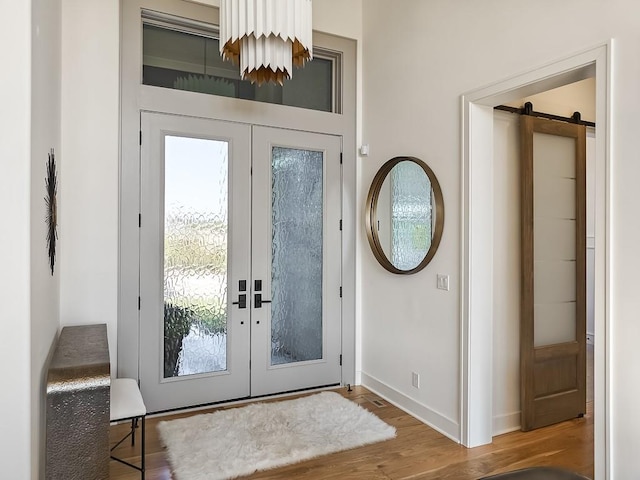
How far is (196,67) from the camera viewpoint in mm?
3668

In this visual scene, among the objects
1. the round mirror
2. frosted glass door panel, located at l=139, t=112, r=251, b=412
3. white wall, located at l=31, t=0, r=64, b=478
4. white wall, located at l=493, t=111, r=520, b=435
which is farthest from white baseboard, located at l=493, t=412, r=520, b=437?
white wall, located at l=31, t=0, r=64, b=478

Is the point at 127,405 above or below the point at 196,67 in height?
below

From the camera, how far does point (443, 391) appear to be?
319 cm

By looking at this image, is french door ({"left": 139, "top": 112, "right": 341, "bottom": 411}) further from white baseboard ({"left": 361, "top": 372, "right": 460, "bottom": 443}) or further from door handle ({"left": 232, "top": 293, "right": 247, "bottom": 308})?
white baseboard ({"left": 361, "top": 372, "right": 460, "bottom": 443})

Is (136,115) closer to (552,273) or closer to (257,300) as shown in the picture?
(257,300)

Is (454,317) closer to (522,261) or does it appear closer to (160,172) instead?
(522,261)

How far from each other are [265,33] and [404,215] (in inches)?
75.4

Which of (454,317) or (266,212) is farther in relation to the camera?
(266,212)

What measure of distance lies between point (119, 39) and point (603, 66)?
3206mm

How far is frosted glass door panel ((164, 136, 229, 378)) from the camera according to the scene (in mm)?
3494
